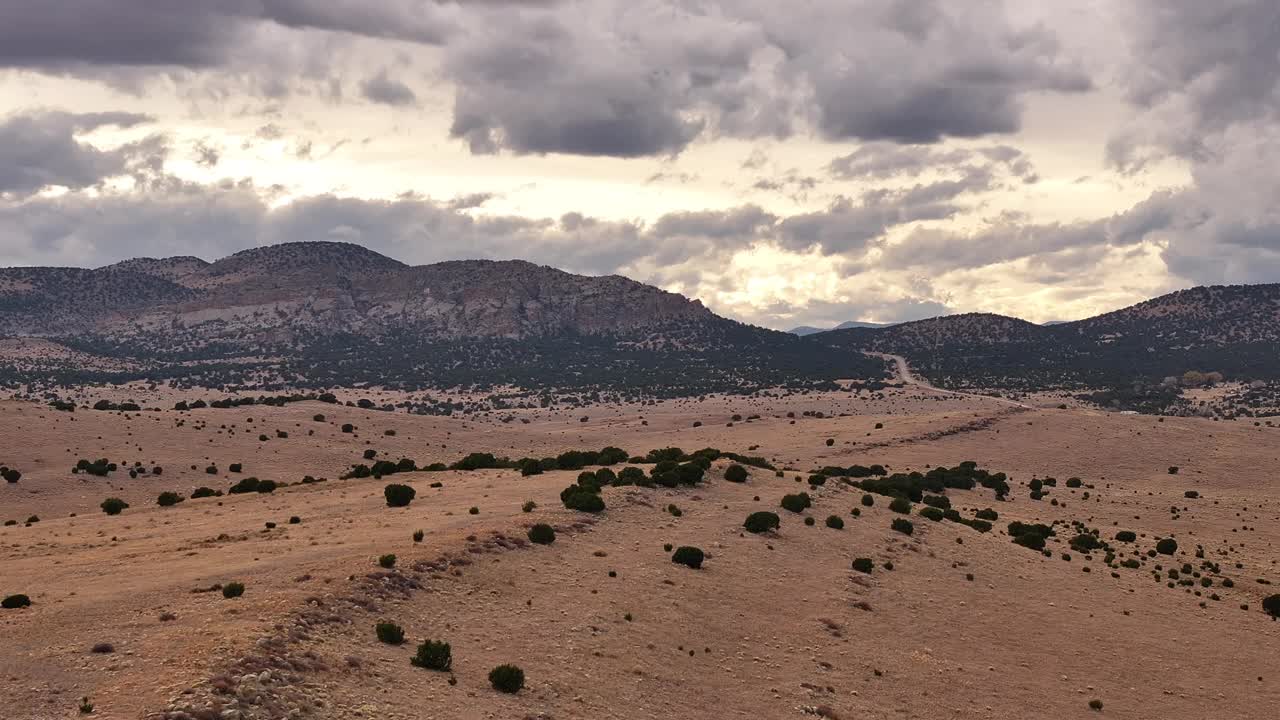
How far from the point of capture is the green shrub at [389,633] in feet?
101

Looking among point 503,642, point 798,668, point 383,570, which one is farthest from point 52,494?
point 798,668

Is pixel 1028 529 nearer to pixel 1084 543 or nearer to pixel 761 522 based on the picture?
pixel 1084 543

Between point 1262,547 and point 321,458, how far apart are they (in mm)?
73979

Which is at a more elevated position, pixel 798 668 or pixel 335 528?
pixel 335 528

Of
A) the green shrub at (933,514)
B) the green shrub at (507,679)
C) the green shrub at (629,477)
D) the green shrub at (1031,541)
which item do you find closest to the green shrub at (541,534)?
the green shrub at (629,477)

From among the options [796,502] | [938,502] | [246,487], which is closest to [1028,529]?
[938,502]

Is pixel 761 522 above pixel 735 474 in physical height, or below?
below

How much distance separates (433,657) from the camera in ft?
98.5

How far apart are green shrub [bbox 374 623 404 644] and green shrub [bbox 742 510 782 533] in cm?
2433

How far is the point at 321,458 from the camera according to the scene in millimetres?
94312

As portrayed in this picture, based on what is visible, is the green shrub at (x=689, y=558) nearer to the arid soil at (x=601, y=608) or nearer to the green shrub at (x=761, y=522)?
the arid soil at (x=601, y=608)

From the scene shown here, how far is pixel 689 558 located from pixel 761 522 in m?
8.38

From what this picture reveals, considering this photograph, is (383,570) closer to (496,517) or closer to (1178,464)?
(496,517)

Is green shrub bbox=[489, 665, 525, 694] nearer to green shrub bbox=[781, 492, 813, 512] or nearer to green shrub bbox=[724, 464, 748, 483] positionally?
green shrub bbox=[781, 492, 813, 512]
